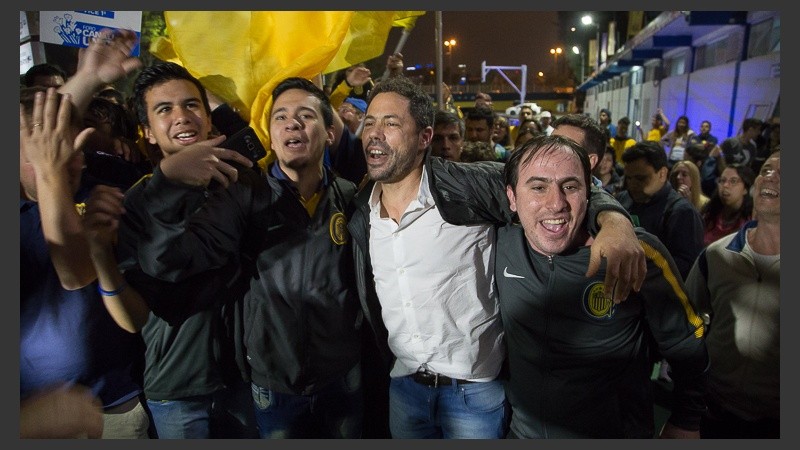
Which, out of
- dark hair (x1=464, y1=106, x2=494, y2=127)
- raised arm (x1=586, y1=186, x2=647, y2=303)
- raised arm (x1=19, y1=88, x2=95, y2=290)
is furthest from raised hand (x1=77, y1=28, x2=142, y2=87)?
dark hair (x1=464, y1=106, x2=494, y2=127)

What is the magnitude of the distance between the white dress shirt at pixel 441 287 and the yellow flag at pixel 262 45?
807 millimetres

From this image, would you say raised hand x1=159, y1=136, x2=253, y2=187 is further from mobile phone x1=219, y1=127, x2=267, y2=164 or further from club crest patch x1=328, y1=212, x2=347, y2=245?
club crest patch x1=328, y1=212, x2=347, y2=245

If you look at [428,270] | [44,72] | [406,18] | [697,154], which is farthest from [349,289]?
[697,154]

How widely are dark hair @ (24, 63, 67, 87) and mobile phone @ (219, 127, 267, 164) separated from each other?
1842 mm

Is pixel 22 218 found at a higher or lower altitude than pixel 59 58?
lower

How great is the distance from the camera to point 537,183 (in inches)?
75.0

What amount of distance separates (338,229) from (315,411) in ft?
2.69

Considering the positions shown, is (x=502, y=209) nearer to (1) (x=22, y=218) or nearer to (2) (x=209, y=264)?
(2) (x=209, y=264)

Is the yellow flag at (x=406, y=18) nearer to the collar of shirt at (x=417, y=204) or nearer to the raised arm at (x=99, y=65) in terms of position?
the collar of shirt at (x=417, y=204)

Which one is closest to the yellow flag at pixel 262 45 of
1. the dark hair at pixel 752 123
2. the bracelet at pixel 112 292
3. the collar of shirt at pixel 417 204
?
the collar of shirt at pixel 417 204

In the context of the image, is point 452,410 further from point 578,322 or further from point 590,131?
point 590,131

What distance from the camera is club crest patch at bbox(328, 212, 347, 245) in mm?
2188

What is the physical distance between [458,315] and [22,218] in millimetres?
1702

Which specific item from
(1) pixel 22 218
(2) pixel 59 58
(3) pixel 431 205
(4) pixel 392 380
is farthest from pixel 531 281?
(2) pixel 59 58
